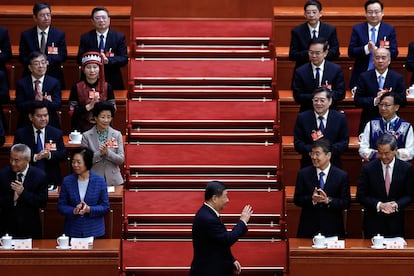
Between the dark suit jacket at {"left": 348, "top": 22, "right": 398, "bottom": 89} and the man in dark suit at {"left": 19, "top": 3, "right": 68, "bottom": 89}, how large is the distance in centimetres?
225

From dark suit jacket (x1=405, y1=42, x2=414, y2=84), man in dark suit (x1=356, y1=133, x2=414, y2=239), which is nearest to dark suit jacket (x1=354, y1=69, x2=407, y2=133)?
dark suit jacket (x1=405, y1=42, x2=414, y2=84)

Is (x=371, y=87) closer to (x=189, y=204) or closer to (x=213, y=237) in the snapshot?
(x=189, y=204)

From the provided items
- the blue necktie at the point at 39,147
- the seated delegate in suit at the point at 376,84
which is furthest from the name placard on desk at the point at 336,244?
the blue necktie at the point at 39,147

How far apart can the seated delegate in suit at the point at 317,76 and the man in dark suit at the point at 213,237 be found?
194cm

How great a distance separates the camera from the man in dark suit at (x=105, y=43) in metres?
10.3

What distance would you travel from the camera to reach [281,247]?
911cm

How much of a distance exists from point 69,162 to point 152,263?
125 cm

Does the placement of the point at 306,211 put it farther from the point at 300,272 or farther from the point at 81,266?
the point at 81,266

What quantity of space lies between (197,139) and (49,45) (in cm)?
142

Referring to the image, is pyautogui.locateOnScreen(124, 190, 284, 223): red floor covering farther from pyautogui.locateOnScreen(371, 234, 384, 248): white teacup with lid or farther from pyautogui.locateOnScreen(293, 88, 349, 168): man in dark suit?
pyautogui.locateOnScreen(371, 234, 384, 248): white teacup with lid

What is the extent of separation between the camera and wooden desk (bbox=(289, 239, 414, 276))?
8.30 meters

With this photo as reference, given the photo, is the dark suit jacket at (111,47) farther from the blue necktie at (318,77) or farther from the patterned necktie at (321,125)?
the patterned necktie at (321,125)

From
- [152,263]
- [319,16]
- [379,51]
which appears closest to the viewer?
[152,263]

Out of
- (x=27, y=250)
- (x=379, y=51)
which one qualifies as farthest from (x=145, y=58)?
(x=27, y=250)
